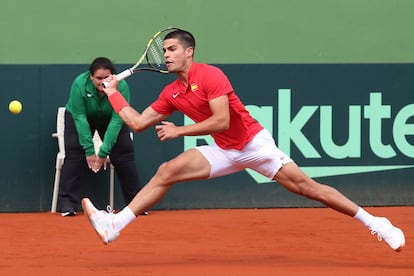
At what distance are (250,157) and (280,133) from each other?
12.5 ft

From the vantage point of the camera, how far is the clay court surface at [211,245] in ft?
24.4

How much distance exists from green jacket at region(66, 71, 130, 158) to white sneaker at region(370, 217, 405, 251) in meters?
3.53

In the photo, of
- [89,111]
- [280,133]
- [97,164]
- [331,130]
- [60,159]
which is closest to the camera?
[97,164]

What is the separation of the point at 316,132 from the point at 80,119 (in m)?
2.52

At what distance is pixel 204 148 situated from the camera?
7.64 meters

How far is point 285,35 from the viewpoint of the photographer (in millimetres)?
11852

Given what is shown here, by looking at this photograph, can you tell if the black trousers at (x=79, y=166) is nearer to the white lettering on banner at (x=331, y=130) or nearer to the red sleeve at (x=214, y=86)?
the white lettering on banner at (x=331, y=130)

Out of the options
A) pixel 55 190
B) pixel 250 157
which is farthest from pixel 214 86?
pixel 55 190

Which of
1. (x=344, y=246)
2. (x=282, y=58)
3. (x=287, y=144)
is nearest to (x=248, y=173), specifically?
(x=287, y=144)

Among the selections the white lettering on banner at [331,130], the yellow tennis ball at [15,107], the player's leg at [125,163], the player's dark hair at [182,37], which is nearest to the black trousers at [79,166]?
the player's leg at [125,163]

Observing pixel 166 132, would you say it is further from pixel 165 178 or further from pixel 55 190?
pixel 55 190

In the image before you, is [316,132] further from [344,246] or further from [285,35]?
[344,246]

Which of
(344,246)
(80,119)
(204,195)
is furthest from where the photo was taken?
(204,195)

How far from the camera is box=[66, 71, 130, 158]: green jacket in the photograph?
34.0ft
